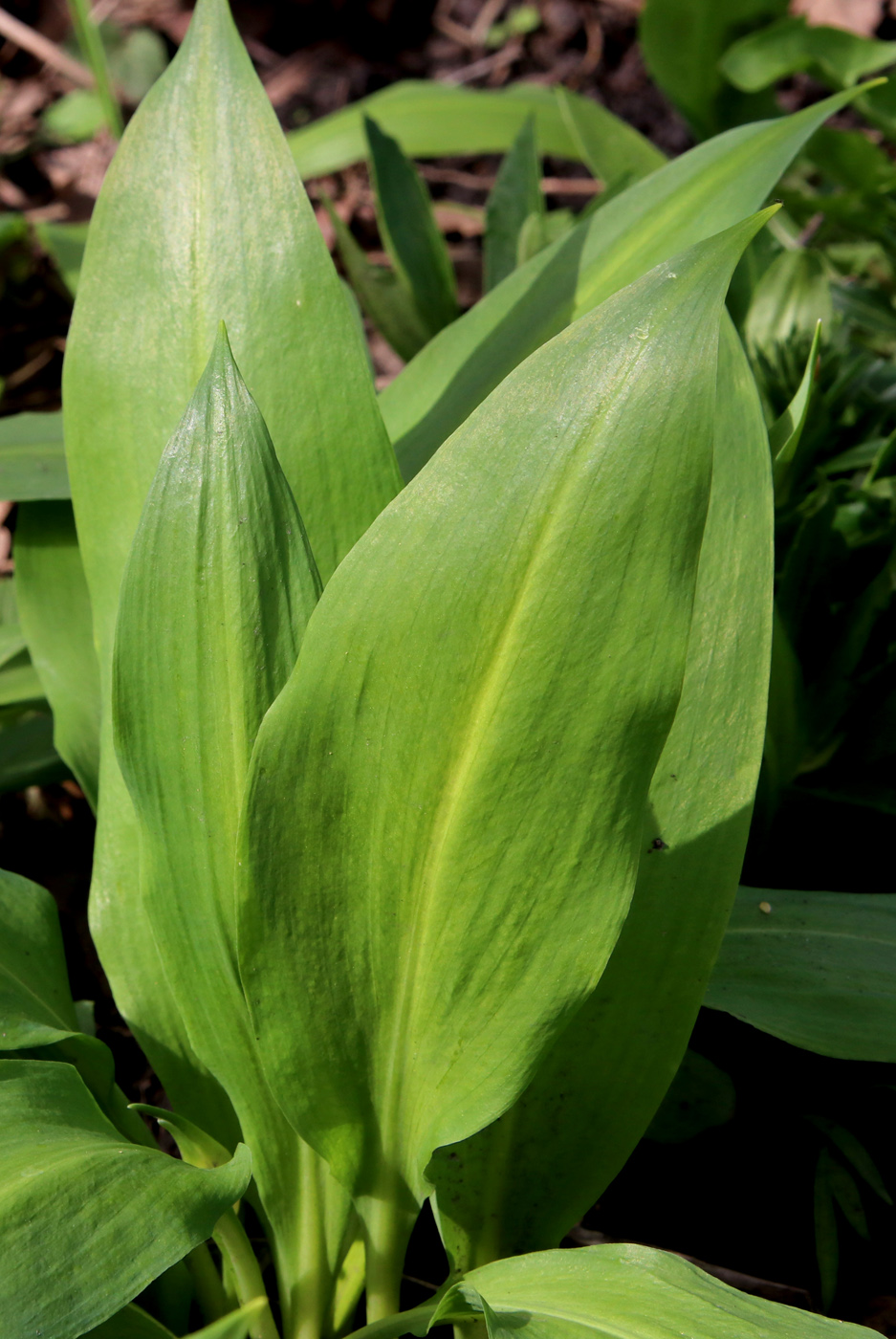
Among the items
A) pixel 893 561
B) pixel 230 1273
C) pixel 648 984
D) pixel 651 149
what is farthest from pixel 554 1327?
pixel 651 149

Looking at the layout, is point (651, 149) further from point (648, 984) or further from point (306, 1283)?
point (306, 1283)

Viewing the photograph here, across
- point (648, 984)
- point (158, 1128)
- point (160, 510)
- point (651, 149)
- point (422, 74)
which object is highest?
point (422, 74)

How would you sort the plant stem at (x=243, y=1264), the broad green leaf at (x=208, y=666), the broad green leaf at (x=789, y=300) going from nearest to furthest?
the broad green leaf at (x=208, y=666) < the plant stem at (x=243, y=1264) < the broad green leaf at (x=789, y=300)

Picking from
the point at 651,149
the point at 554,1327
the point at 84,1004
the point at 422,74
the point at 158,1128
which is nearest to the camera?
the point at 554,1327

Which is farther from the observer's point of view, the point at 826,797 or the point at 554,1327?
the point at 826,797

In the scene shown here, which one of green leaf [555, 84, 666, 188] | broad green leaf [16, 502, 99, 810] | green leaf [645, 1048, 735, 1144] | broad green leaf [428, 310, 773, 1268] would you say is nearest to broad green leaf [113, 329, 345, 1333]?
Answer: broad green leaf [428, 310, 773, 1268]

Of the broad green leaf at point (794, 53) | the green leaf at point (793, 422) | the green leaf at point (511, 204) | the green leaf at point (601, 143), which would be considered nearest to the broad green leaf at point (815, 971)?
the green leaf at point (793, 422)

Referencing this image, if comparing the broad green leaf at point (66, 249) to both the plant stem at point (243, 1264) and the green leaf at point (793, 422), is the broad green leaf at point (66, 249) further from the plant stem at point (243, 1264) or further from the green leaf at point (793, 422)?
the plant stem at point (243, 1264)

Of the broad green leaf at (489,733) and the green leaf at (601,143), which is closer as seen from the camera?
the broad green leaf at (489,733)
